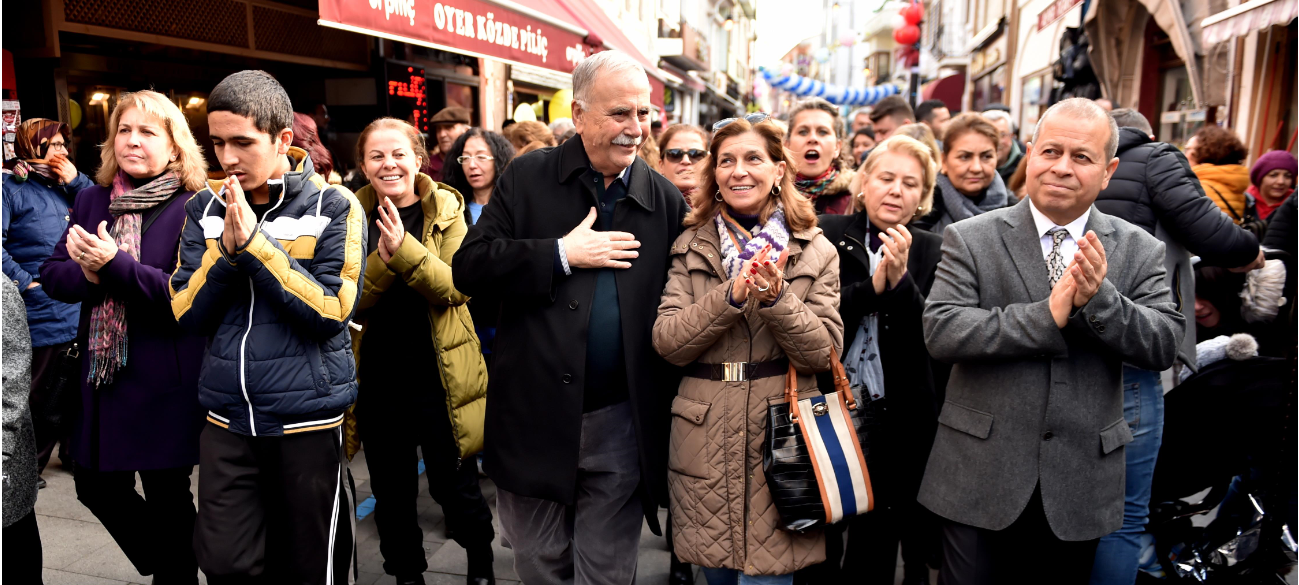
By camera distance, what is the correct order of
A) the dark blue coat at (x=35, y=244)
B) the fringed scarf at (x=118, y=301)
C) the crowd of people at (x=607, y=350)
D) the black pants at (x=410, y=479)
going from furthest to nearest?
the dark blue coat at (x=35, y=244) < the black pants at (x=410, y=479) < the fringed scarf at (x=118, y=301) < the crowd of people at (x=607, y=350)

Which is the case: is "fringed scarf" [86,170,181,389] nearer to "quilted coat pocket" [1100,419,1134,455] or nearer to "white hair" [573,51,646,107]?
"white hair" [573,51,646,107]

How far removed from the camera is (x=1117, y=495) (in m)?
2.40

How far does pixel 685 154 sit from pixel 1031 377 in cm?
223

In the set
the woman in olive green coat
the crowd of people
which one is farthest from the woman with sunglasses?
the crowd of people

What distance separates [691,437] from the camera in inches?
96.0

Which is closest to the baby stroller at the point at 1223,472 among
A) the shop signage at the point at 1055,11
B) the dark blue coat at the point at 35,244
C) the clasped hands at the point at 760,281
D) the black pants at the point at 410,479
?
the clasped hands at the point at 760,281

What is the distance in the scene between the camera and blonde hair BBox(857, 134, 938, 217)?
3.15 m

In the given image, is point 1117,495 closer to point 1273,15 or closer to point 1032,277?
point 1032,277

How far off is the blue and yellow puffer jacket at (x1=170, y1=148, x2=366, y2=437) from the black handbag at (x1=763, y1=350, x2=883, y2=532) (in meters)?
1.37

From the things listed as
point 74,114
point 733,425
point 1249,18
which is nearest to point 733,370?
point 733,425

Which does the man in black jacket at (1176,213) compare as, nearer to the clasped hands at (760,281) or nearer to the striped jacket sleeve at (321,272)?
the clasped hands at (760,281)

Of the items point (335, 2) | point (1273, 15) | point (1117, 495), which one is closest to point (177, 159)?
point (335, 2)

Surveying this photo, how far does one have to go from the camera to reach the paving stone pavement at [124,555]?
3402mm

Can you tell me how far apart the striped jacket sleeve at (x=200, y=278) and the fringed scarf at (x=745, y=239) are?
1.44m
